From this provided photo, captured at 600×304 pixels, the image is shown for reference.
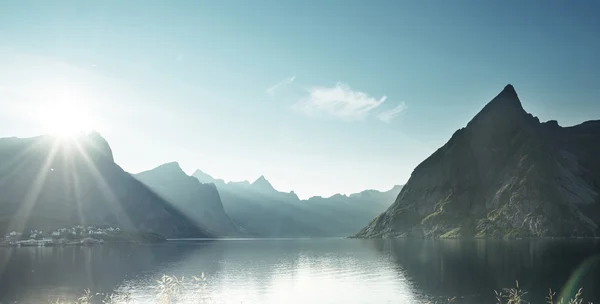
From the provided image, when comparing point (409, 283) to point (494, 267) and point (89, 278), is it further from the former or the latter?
point (89, 278)

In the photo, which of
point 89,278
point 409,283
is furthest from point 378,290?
→ point 89,278

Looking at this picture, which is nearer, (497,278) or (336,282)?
(497,278)

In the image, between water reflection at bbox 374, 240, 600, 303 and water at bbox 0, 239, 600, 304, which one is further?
water at bbox 0, 239, 600, 304

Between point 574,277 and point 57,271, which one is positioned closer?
point 574,277

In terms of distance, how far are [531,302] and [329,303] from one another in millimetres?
33206

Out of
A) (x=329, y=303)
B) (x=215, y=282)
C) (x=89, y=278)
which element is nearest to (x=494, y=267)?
(x=329, y=303)

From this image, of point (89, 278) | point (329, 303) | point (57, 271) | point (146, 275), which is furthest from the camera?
point (57, 271)

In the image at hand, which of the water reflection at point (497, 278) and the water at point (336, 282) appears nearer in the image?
the water reflection at point (497, 278)

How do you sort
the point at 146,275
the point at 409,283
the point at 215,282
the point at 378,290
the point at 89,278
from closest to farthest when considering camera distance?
the point at 378,290 → the point at 409,283 → the point at 215,282 → the point at 89,278 → the point at 146,275

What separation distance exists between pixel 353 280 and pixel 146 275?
5869cm

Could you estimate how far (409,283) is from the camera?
10212cm

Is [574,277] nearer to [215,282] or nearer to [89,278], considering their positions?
[215,282]

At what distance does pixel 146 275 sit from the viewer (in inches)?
4980

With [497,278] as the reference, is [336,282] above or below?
below
